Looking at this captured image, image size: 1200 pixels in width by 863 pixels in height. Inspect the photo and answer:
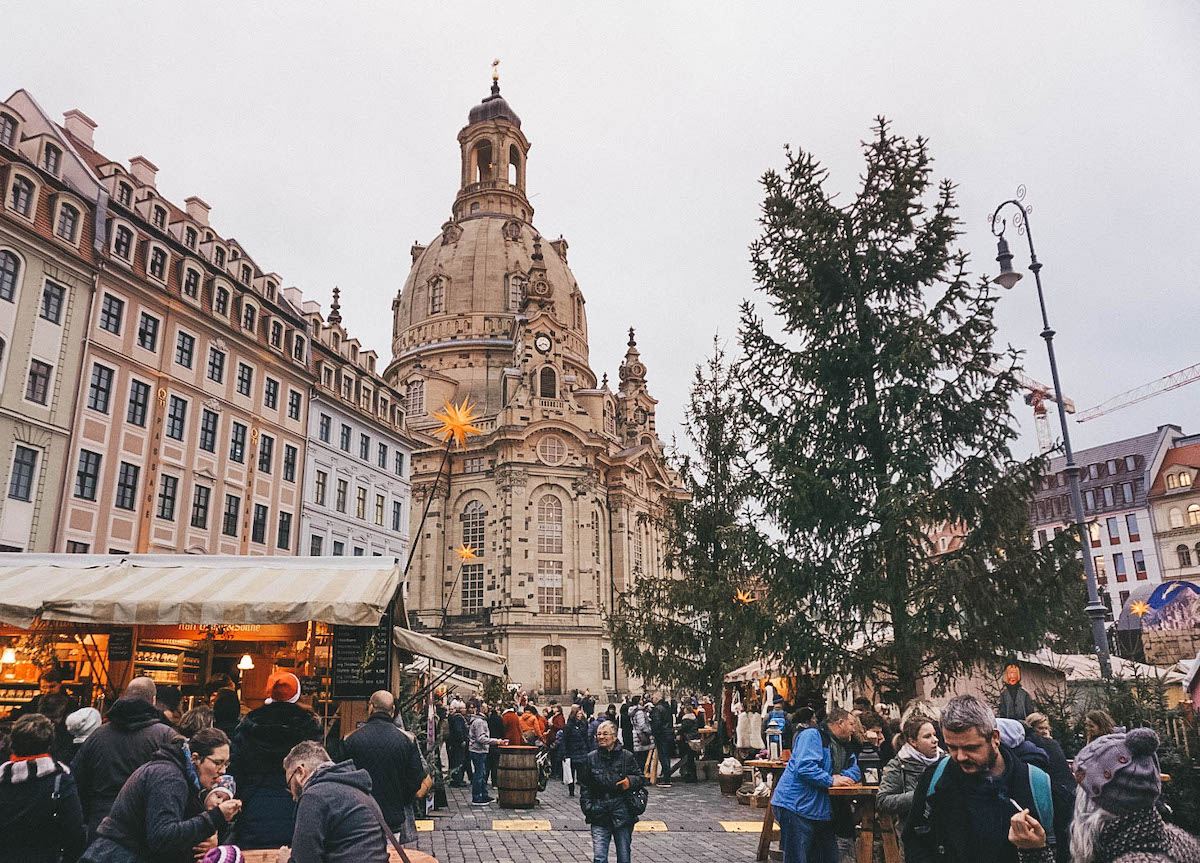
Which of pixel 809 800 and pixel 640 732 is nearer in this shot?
pixel 809 800

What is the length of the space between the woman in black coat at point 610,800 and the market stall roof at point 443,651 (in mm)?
5788

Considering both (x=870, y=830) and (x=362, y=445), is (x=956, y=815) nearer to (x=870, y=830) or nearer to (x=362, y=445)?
(x=870, y=830)

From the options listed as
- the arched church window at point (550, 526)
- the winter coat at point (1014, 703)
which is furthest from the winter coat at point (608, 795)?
the arched church window at point (550, 526)

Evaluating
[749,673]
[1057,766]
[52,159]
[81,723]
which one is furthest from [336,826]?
[52,159]

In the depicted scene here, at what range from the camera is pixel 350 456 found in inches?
1502

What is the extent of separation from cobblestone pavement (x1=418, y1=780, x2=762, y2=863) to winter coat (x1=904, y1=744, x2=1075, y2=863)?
7.41m

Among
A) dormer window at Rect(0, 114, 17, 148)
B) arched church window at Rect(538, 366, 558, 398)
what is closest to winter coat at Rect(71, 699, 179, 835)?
dormer window at Rect(0, 114, 17, 148)

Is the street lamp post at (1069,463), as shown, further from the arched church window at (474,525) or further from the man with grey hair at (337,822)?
the arched church window at (474,525)

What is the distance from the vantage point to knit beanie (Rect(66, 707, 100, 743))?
7.25m

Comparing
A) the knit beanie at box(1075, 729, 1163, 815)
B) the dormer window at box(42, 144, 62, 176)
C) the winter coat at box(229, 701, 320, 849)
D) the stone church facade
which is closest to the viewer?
the knit beanie at box(1075, 729, 1163, 815)

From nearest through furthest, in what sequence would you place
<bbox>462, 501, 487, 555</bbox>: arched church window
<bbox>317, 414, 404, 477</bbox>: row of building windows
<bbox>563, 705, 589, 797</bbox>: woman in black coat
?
<bbox>563, 705, 589, 797</bbox>: woman in black coat → <bbox>317, 414, 404, 477</bbox>: row of building windows → <bbox>462, 501, 487, 555</bbox>: arched church window

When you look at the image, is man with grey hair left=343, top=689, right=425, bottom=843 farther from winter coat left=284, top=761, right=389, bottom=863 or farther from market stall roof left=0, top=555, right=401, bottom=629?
market stall roof left=0, top=555, right=401, bottom=629

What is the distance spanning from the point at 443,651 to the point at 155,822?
10.3 meters

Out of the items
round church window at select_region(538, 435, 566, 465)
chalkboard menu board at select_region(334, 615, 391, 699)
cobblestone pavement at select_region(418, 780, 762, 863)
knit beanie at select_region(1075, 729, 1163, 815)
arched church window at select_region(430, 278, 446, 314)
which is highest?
arched church window at select_region(430, 278, 446, 314)
